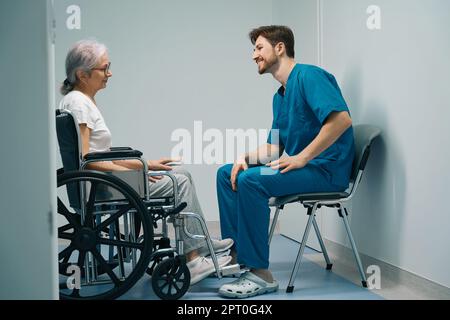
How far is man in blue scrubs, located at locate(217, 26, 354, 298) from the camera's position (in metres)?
2.02

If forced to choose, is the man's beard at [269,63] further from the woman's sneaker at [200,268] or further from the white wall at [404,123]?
the woman's sneaker at [200,268]

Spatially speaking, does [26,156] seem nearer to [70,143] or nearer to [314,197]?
[70,143]

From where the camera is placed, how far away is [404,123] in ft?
A: 6.52

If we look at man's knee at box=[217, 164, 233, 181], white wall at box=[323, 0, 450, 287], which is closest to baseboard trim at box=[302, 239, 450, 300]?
white wall at box=[323, 0, 450, 287]

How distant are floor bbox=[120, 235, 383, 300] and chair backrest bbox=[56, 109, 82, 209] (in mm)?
424

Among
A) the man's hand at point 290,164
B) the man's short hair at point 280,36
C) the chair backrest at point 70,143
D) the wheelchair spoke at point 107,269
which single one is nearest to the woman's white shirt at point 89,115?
the chair backrest at point 70,143

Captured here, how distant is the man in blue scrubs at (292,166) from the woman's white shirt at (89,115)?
537mm

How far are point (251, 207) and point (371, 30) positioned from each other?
89cm

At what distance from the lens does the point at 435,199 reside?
1.80 m

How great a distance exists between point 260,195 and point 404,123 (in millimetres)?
572

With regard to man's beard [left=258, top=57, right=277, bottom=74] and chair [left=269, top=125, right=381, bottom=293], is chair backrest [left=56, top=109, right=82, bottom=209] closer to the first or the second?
chair [left=269, top=125, right=381, bottom=293]

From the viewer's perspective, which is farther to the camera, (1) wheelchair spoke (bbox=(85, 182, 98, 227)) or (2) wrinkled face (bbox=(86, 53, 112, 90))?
(2) wrinkled face (bbox=(86, 53, 112, 90))

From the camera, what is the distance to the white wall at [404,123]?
5.79 feet
